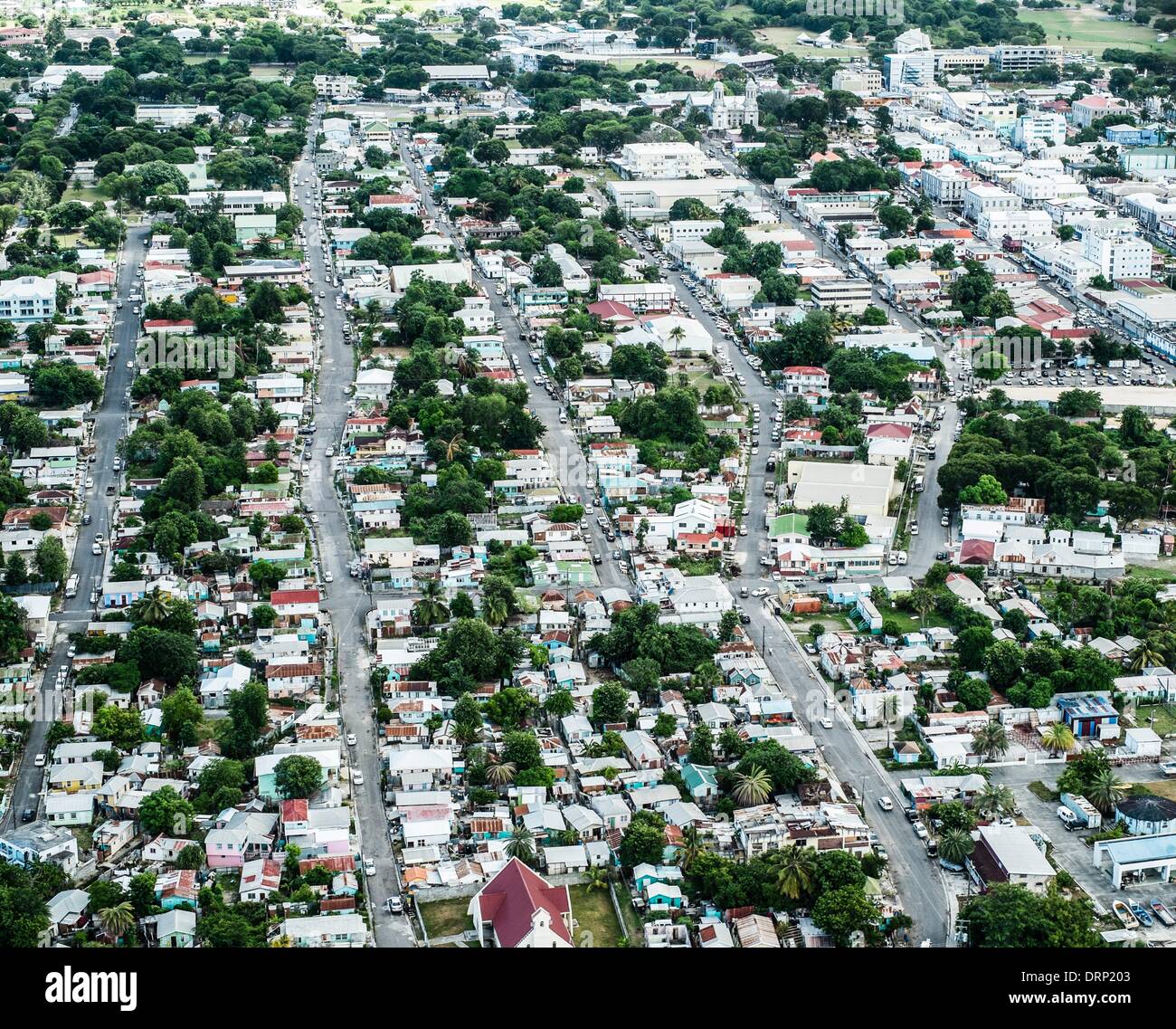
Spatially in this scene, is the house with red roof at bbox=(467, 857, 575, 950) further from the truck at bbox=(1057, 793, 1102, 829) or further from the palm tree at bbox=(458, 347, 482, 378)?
the palm tree at bbox=(458, 347, 482, 378)

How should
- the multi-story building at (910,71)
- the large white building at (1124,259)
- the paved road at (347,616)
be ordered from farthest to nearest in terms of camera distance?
the multi-story building at (910,71) < the large white building at (1124,259) < the paved road at (347,616)

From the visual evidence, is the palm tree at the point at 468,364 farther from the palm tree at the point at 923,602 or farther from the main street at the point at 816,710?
the palm tree at the point at 923,602

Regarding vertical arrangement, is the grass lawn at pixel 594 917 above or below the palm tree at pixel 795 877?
below

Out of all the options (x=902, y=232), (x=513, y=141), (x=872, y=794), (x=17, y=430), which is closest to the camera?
(x=872, y=794)

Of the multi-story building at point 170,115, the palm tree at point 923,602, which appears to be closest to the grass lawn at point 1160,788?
the palm tree at point 923,602
